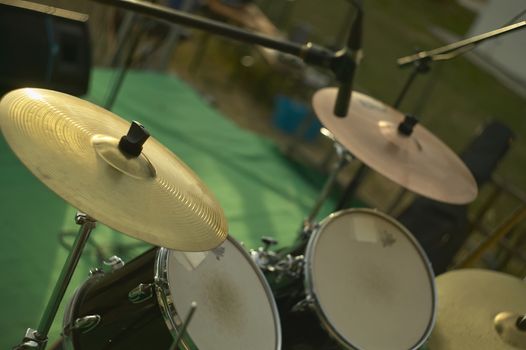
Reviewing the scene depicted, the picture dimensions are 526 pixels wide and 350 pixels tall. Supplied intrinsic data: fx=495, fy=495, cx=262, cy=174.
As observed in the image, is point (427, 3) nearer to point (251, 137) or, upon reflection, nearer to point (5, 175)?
point (251, 137)

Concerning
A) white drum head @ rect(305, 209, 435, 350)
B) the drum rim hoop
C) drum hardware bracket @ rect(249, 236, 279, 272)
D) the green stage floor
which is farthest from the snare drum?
the green stage floor

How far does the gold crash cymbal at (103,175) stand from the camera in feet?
2.73

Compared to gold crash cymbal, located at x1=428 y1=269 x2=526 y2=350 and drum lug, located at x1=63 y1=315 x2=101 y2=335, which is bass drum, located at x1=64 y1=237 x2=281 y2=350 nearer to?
drum lug, located at x1=63 y1=315 x2=101 y2=335

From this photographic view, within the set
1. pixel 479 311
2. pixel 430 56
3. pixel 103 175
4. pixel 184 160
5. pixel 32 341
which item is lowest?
pixel 184 160

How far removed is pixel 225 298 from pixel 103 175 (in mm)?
394

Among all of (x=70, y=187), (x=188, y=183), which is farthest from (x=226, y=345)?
(x=70, y=187)

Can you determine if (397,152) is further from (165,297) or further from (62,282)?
(62,282)

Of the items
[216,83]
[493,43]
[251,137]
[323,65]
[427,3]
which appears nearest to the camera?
[323,65]

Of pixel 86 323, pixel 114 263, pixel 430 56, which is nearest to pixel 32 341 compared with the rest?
pixel 86 323

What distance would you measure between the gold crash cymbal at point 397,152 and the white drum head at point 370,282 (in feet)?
0.50

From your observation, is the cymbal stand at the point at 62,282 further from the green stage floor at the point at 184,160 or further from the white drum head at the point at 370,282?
the white drum head at the point at 370,282

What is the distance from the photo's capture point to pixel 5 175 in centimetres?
205

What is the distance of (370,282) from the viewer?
139 cm

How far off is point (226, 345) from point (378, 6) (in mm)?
8333
